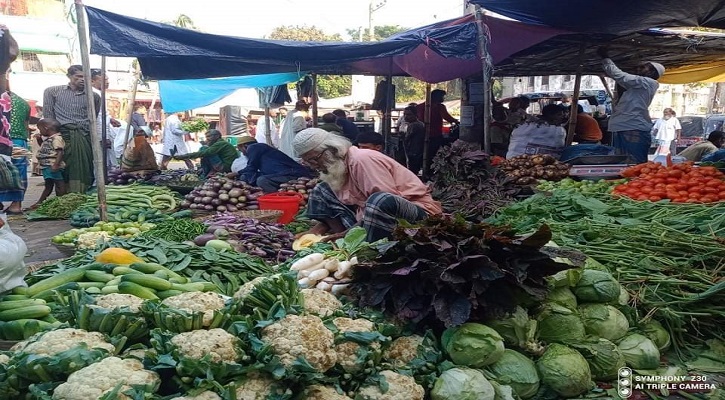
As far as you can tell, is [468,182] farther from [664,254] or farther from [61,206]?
[61,206]

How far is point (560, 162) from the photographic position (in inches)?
273

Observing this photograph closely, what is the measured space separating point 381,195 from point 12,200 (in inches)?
232

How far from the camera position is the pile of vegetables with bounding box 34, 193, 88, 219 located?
21.9ft

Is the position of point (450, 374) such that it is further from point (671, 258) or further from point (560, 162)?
point (560, 162)

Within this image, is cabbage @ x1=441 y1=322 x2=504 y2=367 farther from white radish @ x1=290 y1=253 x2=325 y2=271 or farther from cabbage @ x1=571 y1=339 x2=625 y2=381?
white radish @ x1=290 y1=253 x2=325 y2=271

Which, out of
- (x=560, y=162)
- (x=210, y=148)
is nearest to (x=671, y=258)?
(x=560, y=162)

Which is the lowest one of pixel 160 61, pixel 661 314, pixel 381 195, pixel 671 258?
pixel 661 314

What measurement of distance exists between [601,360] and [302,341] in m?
1.47

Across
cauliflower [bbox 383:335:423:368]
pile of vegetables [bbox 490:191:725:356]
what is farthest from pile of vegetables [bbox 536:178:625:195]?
cauliflower [bbox 383:335:423:368]

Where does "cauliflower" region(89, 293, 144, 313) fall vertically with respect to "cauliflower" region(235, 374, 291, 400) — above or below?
above

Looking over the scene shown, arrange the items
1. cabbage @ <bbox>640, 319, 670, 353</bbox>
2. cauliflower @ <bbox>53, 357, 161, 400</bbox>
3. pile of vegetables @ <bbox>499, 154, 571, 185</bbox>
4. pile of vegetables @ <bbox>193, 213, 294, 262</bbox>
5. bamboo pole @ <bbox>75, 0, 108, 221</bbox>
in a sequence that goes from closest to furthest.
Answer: cauliflower @ <bbox>53, 357, 161, 400</bbox>, cabbage @ <bbox>640, 319, 670, 353</bbox>, pile of vegetables @ <bbox>193, 213, 294, 262</bbox>, bamboo pole @ <bbox>75, 0, 108, 221</bbox>, pile of vegetables @ <bbox>499, 154, 571, 185</bbox>

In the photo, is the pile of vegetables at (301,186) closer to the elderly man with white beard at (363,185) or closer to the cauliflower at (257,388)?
the elderly man with white beard at (363,185)

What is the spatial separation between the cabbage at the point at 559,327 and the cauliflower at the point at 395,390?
2.60 feet

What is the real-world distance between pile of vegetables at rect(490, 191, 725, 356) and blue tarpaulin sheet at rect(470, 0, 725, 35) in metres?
3.06
